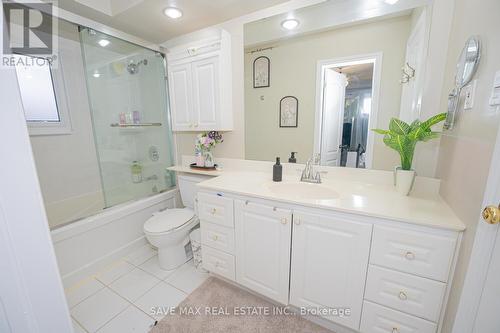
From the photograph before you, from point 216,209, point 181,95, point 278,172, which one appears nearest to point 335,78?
point 278,172

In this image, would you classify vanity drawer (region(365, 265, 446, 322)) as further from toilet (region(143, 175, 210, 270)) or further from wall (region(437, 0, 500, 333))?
toilet (region(143, 175, 210, 270))

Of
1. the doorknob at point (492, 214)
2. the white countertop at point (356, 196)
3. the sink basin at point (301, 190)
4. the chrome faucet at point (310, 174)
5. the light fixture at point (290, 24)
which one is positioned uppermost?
the light fixture at point (290, 24)

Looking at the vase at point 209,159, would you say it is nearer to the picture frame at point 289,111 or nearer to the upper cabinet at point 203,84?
the upper cabinet at point 203,84

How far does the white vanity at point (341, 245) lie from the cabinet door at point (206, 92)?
0.64 m

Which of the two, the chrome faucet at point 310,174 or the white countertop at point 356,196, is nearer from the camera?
the white countertop at point 356,196

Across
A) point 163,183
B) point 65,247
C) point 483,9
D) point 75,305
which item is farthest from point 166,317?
point 483,9

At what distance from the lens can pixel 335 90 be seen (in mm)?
1479

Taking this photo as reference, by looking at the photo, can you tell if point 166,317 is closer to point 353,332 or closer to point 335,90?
point 353,332

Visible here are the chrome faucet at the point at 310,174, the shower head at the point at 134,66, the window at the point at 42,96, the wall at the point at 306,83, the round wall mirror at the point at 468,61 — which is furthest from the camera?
the shower head at the point at 134,66

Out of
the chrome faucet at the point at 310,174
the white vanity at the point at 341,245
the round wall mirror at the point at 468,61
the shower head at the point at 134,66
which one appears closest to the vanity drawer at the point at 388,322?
the white vanity at the point at 341,245

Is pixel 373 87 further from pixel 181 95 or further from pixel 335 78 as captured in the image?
pixel 181 95

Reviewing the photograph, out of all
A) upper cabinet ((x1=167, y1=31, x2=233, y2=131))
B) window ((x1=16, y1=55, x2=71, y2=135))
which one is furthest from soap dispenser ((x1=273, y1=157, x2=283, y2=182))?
window ((x1=16, y1=55, x2=71, y2=135))

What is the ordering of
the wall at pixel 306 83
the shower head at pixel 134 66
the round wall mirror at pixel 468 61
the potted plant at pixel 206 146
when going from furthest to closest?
1. the shower head at pixel 134 66
2. the potted plant at pixel 206 146
3. the wall at pixel 306 83
4. the round wall mirror at pixel 468 61

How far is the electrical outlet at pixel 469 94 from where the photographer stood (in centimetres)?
84
